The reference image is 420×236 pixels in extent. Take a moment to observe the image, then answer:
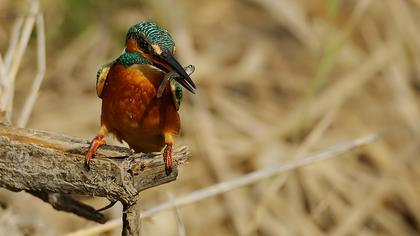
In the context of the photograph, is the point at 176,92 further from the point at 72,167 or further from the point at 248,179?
the point at 248,179

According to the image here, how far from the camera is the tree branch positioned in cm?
216

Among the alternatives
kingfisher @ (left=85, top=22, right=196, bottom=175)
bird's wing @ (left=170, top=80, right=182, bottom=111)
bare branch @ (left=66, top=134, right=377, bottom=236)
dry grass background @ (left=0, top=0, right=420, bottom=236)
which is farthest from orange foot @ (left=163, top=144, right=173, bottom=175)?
dry grass background @ (left=0, top=0, right=420, bottom=236)

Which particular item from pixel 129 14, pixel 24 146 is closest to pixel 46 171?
pixel 24 146

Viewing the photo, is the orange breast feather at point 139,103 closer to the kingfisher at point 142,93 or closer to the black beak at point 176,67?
the kingfisher at point 142,93

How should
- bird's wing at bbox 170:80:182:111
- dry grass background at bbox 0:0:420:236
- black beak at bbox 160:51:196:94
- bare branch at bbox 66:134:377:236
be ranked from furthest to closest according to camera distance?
dry grass background at bbox 0:0:420:236 → bare branch at bbox 66:134:377:236 → bird's wing at bbox 170:80:182:111 → black beak at bbox 160:51:196:94

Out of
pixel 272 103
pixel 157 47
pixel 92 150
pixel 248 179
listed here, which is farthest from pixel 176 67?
pixel 272 103

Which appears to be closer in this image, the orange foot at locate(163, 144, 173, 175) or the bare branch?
the orange foot at locate(163, 144, 173, 175)

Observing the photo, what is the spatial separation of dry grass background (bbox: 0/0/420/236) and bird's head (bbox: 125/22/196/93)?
6.69 feet

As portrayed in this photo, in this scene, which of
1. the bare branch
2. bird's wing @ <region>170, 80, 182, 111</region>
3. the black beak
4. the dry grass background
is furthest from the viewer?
the dry grass background

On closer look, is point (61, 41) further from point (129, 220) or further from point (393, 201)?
point (129, 220)

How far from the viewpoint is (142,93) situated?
2.25 metres

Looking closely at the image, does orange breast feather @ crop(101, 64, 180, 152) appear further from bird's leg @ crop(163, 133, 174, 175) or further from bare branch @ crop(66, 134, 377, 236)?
bare branch @ crop(66, 134, 377, 236)

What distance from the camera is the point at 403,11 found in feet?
17.0

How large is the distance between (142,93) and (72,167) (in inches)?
10.1
